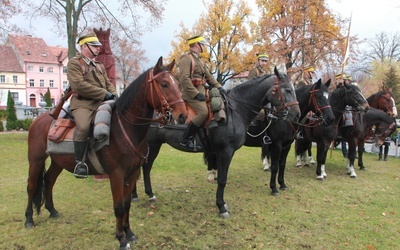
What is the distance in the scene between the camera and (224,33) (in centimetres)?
3372

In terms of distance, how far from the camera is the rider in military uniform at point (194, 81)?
5.42m

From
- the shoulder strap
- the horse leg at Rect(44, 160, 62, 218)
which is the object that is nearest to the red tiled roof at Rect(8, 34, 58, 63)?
the horse leg at Rect(44, 160, 62, 218)

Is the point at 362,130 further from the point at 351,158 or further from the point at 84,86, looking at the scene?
the point at 84,86

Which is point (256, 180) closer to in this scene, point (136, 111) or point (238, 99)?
point (238, 99)

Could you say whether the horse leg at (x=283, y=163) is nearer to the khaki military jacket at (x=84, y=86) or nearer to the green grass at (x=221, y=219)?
the green grass at (x=221, y=219)

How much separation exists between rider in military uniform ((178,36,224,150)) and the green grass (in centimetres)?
172

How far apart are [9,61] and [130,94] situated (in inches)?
2354

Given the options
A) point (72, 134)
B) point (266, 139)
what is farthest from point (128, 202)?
point (266, 139)

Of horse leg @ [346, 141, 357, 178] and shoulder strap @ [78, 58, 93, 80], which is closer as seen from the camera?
shoulder strap @ [78, 58, 93, 80]

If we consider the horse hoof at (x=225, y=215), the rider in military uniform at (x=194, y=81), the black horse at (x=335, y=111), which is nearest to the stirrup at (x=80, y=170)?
the rider in military uniform at (x=194, y=81)

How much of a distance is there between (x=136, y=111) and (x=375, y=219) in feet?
16.2

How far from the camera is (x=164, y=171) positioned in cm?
949

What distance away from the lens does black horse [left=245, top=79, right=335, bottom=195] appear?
701cm

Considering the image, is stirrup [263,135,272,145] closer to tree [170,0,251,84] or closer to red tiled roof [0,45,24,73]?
tree [170,0,251,84]
